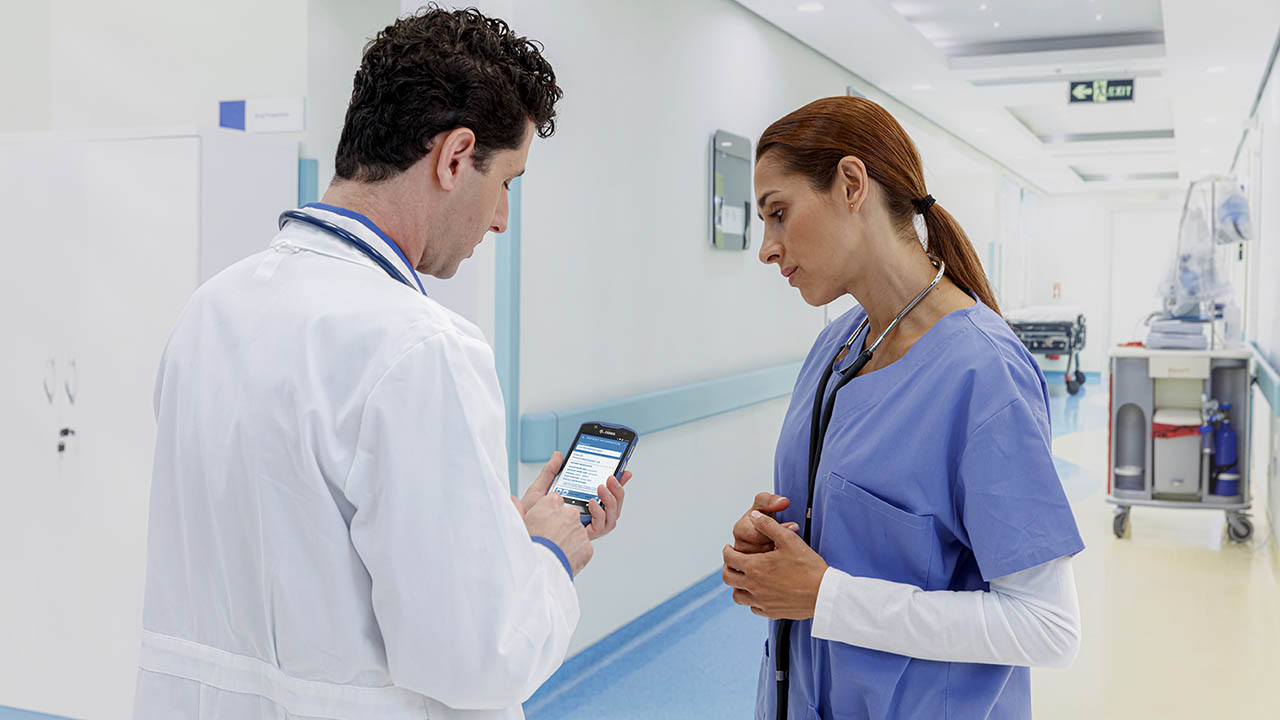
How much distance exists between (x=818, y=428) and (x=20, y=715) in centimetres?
300

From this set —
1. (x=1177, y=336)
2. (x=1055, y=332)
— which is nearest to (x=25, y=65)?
(x=1177, y=336)

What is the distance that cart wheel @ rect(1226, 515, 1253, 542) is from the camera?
215 inches

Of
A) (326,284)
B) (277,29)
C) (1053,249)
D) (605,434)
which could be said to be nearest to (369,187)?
(326,284)

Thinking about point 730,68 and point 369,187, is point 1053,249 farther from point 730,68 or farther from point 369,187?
point 369,187

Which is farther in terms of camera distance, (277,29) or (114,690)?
(277,29)

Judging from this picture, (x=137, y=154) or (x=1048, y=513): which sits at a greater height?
(x=137, y=154)

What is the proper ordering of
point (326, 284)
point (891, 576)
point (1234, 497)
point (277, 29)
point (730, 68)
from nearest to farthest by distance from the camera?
point (326, 284), point (891, 576), point (277, 29), point (730, 68), point (1234, 497)

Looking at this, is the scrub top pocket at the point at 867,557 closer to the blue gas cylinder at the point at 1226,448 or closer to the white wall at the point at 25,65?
the white wall at the point at 25,65

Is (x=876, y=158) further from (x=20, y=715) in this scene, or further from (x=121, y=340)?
(x=20, y=715)

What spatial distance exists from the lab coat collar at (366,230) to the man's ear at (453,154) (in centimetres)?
9

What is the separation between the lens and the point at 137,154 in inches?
115

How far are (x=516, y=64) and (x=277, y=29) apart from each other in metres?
2.97

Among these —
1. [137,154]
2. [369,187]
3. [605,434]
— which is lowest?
[605,434]

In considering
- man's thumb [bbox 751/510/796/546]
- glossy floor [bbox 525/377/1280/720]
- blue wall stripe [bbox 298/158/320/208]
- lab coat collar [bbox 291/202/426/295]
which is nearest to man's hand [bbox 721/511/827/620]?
man's thumb [bbox 751/510/796/546]
